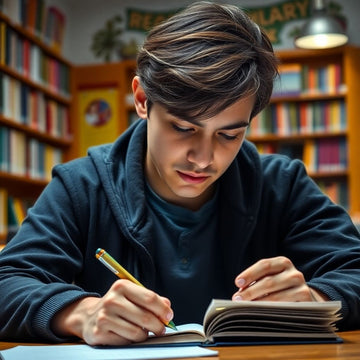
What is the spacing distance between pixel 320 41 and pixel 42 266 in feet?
13.7

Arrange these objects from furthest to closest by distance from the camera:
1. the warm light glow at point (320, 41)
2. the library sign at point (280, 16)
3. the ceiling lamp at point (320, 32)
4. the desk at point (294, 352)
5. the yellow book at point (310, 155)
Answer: the library sign at point (280, 16), the yellow book at point (310, 155), the warm light glow at point (320, 41), the ceiling lamp at point (320, 32), the desk at point (294, 352)

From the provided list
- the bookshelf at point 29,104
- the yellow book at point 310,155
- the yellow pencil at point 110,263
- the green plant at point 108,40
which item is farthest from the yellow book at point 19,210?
the yellow pencil at point 110,263

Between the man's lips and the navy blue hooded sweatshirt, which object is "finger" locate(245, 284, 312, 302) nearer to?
the navy blue hooded sweatshirt

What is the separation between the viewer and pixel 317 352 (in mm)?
919

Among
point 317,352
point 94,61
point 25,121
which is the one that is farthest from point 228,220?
point 94,61

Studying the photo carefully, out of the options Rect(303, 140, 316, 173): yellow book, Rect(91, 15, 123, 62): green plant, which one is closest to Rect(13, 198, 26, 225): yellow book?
Rect(91, 15, 123, 62): green plant

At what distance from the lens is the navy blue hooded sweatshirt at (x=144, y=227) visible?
49.4 inches

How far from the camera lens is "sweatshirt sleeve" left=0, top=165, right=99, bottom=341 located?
3.52 ft

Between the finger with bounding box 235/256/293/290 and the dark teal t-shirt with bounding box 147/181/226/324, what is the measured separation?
13.4 inches

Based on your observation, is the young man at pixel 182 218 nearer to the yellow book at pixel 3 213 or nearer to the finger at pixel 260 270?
the finger at pixel 260 270

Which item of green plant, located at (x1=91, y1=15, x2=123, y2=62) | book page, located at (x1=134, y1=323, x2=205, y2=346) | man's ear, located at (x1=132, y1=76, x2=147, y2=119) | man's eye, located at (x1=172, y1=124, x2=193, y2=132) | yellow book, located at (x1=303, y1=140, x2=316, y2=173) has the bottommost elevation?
book page, located at (x1=134, y1=323, x2=205, y2=346)

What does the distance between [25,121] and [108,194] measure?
12.0 feet

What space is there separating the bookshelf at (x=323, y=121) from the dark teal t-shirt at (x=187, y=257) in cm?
417

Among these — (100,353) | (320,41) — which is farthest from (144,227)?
(320,41)
